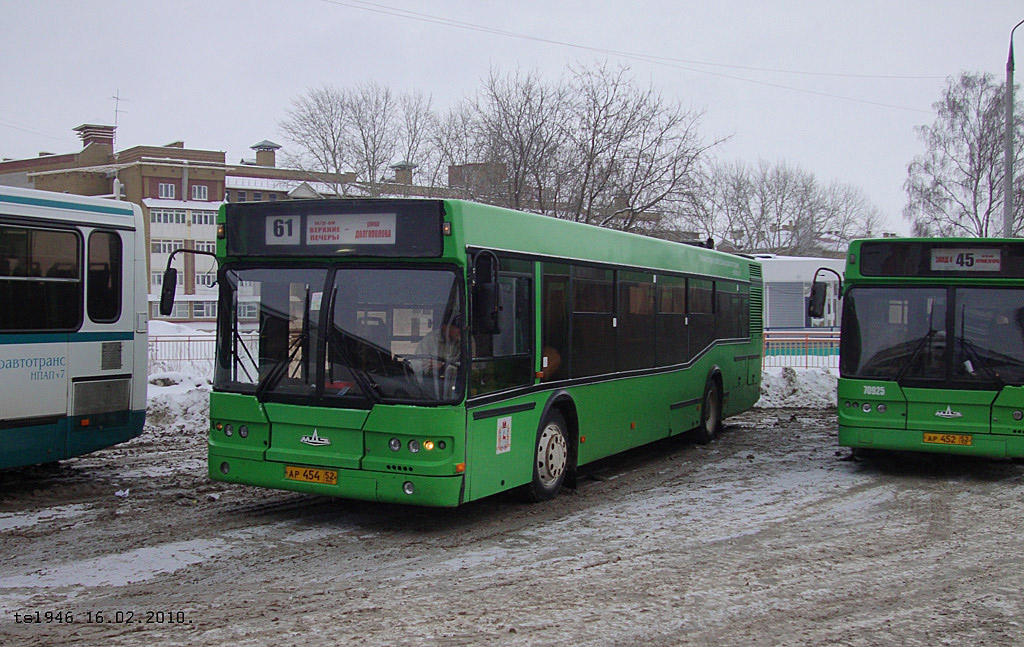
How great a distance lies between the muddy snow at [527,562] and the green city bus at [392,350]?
1.85ft

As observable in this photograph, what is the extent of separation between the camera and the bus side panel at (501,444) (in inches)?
329

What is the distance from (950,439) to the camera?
37.9 feet

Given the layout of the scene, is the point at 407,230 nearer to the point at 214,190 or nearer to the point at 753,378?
the point at 753,378

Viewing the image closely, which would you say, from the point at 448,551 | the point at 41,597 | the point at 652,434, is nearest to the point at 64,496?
the point at 41,597

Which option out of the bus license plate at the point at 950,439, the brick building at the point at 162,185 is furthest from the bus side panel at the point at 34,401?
the brick building at the point at 162,185

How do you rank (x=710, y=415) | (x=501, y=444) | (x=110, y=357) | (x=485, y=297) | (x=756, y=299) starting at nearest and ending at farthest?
1. (x=485, y=297)
2. (x=501, y=444)
3. (x=110, y=357)
4. (x=710, y=415)
5. (x=756, y=299)

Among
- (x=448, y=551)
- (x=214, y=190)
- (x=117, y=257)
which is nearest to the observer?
(x=448, y=551)

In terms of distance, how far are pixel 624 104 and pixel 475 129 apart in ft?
18.5

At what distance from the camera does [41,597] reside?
21.0 ft

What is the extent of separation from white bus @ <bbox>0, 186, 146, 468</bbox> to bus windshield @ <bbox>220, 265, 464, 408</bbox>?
2.33m

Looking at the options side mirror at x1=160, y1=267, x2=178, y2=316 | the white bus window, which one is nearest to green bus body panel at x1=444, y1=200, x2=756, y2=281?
side mirror at x1=160, y1=267, x2=178, y2=316

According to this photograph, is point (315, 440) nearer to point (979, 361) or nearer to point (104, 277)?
point (104, 277)

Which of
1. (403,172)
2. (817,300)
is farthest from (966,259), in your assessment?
(403,172)

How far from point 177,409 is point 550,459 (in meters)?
7.81
